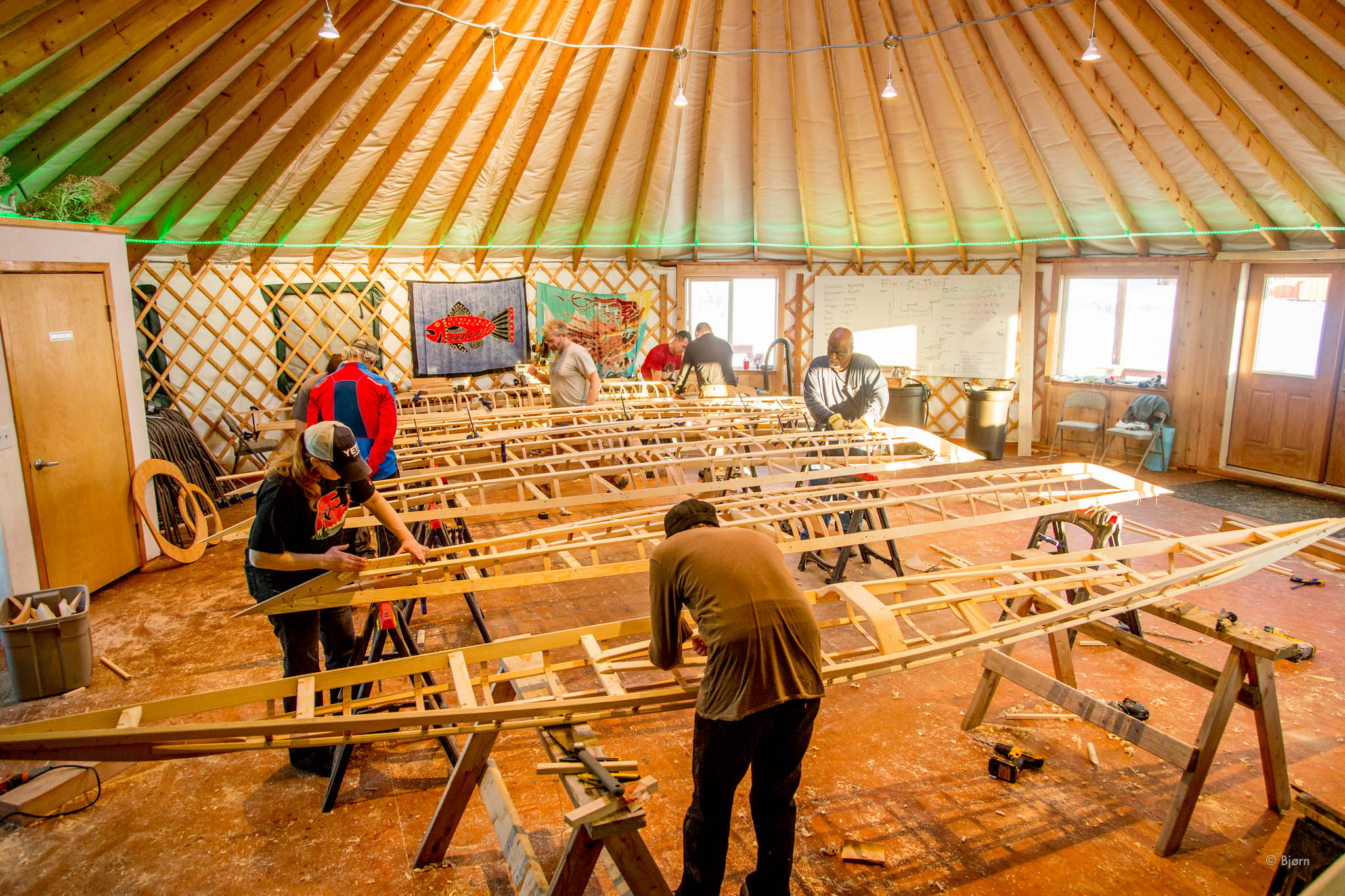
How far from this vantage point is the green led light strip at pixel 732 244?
6633 millimetres

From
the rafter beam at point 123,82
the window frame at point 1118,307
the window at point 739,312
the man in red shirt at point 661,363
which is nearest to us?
the rafter beam at point 123,82

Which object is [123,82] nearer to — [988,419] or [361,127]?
[361,127]

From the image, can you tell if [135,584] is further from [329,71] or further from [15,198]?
[329,71]

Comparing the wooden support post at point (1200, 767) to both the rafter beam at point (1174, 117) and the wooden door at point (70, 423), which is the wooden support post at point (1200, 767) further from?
the wooden door at point (70, 423)

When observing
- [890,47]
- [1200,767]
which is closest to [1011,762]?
[1200,767]

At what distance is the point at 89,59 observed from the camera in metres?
4.07

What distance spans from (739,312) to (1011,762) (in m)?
9.26

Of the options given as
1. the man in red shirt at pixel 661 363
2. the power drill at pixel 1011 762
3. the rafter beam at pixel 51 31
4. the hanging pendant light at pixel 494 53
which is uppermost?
the hanging pendant light at pixel 494 53

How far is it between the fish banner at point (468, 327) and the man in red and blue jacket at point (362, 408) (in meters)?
4.60

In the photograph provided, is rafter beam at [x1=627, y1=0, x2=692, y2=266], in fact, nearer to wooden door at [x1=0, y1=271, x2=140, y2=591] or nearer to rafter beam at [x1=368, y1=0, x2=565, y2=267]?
rafter beam at [x1=368, y1=0, x2=565, y2=267]

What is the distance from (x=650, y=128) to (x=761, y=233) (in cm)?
229

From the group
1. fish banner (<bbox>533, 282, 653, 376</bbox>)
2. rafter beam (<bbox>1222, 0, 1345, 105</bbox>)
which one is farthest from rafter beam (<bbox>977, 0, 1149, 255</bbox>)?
fish banner (<bbox>533, 282, 653, 376</bbox>)

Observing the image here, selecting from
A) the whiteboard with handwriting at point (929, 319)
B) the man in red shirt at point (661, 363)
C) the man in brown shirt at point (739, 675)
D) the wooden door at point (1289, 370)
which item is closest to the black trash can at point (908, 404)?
the whiteboard with handwriting at point (929, 319)

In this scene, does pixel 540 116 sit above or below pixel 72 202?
above
